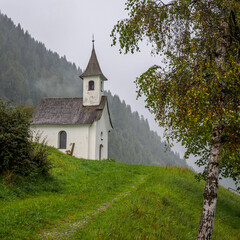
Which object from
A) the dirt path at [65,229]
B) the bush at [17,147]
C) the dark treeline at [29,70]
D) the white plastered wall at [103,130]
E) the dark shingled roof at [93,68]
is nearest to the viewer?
the dirt path at [65,229]

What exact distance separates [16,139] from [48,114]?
21855 millimetres

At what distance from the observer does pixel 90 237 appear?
5.49m

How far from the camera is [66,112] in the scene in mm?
30625

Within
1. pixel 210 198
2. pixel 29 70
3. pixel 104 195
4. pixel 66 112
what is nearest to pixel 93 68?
pixel 66 112

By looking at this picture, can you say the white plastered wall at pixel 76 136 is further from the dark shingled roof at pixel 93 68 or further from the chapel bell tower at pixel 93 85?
the dark shingled roof at pixel 93 68

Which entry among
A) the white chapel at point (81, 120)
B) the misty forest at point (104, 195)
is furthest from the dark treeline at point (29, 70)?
the misty forest at point (104, 195)

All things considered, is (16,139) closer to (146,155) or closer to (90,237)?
(90,237)

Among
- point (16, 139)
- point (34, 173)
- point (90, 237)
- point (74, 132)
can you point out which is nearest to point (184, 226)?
point (90, 237)

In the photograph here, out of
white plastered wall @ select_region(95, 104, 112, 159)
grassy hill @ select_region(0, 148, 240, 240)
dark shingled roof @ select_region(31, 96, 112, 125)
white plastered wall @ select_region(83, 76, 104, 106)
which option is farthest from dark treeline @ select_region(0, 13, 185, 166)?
grassy hill @ select_region(0, 148, 240, 240)

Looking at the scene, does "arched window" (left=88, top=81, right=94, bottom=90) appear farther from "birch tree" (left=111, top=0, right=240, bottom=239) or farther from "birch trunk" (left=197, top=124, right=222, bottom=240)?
"birch trunk" (left=197, top=124, right=222, bottom=240)

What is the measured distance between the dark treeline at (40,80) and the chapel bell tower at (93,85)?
85.3 m

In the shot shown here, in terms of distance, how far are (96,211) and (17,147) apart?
4.26 m

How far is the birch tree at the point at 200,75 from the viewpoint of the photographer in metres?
5.83

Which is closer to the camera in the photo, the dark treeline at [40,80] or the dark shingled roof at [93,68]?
the dark shingled roof at [93,68]
